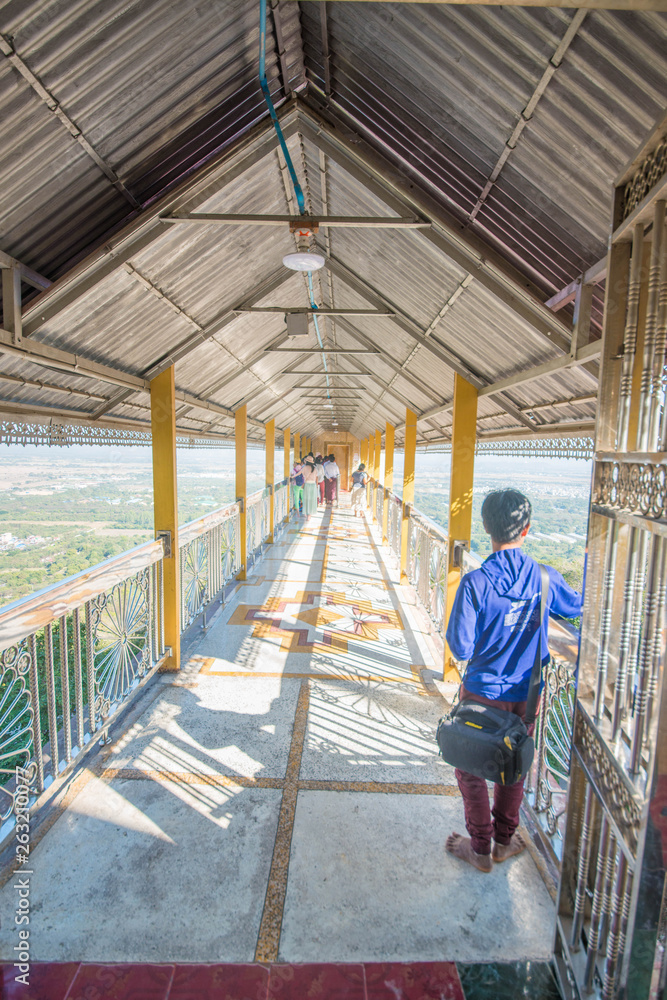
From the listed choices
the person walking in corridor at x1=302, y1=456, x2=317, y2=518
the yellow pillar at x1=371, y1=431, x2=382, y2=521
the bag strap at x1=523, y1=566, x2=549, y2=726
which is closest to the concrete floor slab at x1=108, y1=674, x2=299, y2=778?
the bag strap at x1=523, y1=566, x2=549, y2=726

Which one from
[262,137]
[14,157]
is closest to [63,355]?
[14,157]

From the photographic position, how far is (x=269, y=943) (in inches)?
70.6

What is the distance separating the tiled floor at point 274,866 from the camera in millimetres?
1694

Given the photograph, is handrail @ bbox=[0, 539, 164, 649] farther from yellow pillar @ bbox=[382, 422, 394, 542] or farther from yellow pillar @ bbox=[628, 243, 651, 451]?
yellow pillar @ bbox=[382, 422, 394, 542]

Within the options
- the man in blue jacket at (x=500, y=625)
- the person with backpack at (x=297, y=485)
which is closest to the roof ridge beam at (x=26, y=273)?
the man in blue jacket at (x=500, y=625)


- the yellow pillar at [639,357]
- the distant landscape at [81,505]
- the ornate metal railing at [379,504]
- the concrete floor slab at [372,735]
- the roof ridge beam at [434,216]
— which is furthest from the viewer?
the ornate metal railing at [379,504]

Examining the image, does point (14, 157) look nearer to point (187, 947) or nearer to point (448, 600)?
point (187, 947)

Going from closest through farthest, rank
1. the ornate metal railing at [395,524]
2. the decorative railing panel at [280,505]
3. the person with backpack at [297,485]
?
the ornate metal railing at [395,524] → the decorative railing panel at [280,505] → the person with backpack at [297,485]

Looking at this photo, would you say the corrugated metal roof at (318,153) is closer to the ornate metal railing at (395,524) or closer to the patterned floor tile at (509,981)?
the patterned floor tile at (509,981)

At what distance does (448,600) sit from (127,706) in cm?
257

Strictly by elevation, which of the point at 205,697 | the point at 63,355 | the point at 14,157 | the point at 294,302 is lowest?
the point at 205,697

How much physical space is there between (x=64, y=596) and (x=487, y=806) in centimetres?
221

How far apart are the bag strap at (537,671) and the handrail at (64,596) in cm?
216

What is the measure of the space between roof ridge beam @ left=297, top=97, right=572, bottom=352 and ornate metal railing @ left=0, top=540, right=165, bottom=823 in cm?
274
